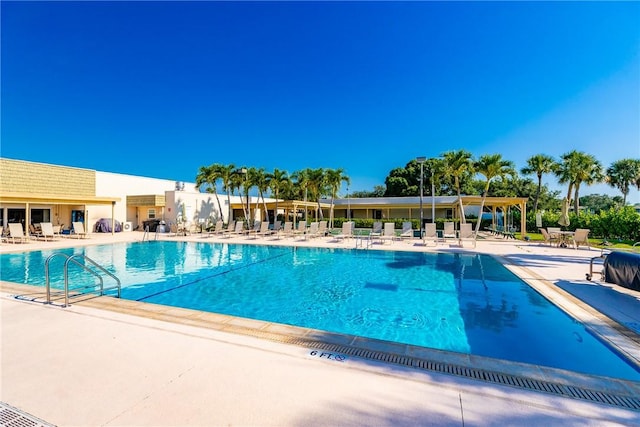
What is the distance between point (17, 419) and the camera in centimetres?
218

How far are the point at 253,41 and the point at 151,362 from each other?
2031 cm

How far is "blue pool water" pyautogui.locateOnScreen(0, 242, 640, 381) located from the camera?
4289mm

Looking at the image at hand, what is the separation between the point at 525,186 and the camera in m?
41.1

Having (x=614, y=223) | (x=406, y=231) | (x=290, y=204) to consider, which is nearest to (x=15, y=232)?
(x=290, y=204)

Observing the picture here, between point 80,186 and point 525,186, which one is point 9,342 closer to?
point 80,186

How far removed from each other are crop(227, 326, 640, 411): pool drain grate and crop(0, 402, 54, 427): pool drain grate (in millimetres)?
2015

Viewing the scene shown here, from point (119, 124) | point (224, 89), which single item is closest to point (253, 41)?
point (224, 89)

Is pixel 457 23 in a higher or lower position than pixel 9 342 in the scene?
higher

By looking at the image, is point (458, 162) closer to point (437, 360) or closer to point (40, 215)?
point (437, 360)

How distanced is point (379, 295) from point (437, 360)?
3.78 meters

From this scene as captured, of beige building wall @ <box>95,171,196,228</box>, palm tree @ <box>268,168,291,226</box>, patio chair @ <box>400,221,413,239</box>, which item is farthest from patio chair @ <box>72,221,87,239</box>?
patio chair @ <box>400,221,413,239</box>

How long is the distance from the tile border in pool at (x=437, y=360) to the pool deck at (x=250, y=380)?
0.02 metres

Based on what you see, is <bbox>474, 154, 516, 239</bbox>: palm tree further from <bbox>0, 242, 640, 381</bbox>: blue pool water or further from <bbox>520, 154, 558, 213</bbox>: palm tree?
<bbox>520, 154, 558, 213</bbox>: palm tree

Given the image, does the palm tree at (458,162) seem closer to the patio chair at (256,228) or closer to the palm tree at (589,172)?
the patio chair at (256,228)
